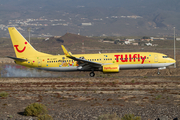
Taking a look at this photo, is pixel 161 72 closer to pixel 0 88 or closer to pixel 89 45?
pixel 0 88

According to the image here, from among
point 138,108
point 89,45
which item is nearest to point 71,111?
→ point 138,108

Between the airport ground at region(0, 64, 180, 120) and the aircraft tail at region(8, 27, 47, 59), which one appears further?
the aircraft tail at region(8, 27, 47, 59)

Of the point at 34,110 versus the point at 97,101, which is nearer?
the point at 34,110

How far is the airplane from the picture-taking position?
123ft

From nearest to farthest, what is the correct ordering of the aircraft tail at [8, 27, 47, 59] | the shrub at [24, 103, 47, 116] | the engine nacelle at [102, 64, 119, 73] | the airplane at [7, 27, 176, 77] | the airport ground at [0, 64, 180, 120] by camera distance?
1. the shrub at [24, 103, 47, 116]
2. the airport ground at [0, 64, 180, 120]
3. the engine nacelle at [102, 64, 119, 73]
4. the airplane at [7, 27, 176, 77]
5. the aircraft tail at [8, 27, 47, 59]

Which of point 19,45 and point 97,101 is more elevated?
point 19,45

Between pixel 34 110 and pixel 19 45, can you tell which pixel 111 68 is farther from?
pixel 34 110

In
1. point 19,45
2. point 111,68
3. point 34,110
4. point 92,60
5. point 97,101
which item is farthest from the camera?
point 19,45

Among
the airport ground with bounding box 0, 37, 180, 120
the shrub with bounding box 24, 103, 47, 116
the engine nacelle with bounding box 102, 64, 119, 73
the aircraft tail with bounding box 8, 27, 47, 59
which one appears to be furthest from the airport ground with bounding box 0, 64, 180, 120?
the aircraft tail with bounding box 8, 27, 47, 59

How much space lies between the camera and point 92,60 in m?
38.2

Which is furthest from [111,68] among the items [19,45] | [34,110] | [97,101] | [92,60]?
[34,110]

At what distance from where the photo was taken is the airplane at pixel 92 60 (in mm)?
37344

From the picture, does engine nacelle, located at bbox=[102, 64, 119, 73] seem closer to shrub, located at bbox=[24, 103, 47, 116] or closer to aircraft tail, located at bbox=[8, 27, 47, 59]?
aircraft tail, located at bbox=[8, 27, 47, 59]

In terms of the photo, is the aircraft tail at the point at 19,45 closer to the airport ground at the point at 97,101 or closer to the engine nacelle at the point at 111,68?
the airport ground at the point at 97,101
